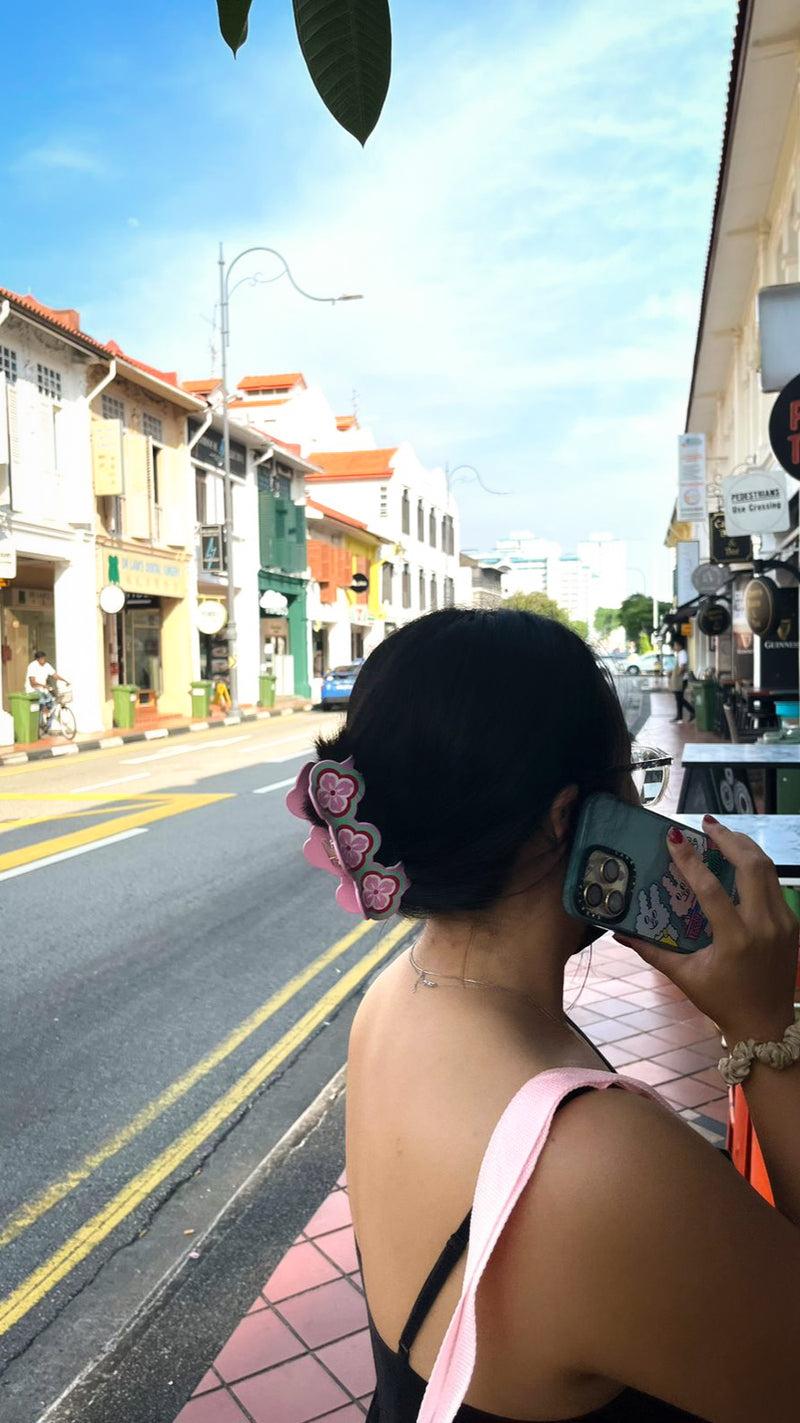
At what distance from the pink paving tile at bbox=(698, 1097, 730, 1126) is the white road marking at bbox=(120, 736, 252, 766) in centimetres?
1353

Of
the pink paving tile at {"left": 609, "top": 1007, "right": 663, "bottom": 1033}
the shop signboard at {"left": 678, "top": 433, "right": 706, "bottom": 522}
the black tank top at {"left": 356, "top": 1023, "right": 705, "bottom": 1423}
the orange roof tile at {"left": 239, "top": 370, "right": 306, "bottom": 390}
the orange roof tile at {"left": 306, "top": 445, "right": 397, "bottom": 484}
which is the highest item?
the orange roof tile at {"left": 239, "top": 370, "right": 306, "bottom": 390}

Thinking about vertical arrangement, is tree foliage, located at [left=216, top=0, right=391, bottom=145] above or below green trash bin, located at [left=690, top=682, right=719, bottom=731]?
above

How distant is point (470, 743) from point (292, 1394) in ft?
6.64

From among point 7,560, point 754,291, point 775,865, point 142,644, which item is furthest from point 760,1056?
point 142,644

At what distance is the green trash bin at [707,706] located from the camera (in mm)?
19219

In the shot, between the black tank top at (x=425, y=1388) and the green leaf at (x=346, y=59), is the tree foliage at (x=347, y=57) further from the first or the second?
the black tank top at (x=425, y=1388)

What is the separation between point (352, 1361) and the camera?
2541mm

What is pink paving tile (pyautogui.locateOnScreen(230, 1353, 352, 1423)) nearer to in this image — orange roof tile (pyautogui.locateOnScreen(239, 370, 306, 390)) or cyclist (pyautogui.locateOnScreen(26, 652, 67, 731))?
cyclist (pyautogui.locateOnScreen(26, 652, 67, 731))

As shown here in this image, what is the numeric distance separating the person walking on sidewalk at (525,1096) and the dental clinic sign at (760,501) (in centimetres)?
1338

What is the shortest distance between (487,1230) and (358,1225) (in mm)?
337

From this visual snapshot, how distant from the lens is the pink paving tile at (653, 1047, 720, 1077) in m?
4.13

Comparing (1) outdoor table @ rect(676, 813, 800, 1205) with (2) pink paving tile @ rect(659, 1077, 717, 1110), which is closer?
(1) outdoor table @ rect(676, 813, 800, 1205)

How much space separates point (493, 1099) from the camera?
3.27ft

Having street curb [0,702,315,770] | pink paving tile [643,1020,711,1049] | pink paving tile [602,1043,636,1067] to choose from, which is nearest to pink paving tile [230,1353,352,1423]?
pink paving tile [602,1043,636,1067]
